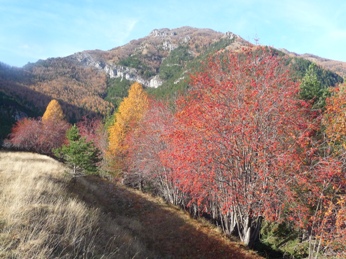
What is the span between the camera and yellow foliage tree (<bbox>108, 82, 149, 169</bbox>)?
27.3 metres

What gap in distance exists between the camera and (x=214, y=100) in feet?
36.5

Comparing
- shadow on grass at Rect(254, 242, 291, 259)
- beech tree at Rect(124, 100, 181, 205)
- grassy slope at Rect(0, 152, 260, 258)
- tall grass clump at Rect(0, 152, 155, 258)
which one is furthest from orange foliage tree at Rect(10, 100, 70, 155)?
tall grass clump at Rect(0, 152, 155, 258)

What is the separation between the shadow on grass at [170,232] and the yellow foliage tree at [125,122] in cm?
1016

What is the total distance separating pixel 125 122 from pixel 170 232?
1710 centimetres

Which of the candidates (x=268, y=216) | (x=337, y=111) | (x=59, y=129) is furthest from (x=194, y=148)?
(x=59, y=129)

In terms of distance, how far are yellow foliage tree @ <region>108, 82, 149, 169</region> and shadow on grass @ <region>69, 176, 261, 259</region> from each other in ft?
33.3

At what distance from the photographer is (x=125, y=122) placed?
28172mm

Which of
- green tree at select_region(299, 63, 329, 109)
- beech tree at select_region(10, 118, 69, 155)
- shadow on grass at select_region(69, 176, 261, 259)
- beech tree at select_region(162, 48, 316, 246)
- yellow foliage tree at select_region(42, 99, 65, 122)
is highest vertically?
green tree at select_region(299, 63, 329, 109)

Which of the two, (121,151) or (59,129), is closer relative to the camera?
(121,151)

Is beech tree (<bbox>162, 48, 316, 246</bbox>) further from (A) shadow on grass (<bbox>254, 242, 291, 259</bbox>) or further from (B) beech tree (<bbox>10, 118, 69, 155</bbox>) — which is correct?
(B) beech tree (<bbox>10, 118, 69, 155</bbox>)

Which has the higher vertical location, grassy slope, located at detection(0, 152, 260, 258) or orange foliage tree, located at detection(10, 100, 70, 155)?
grassy slope, located at detection(0, 152, 260, 258)

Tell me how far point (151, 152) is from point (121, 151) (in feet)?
25.3

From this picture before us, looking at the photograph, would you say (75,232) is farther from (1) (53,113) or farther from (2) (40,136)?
(1) (53,113)

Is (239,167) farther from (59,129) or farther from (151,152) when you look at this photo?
(59,129)
